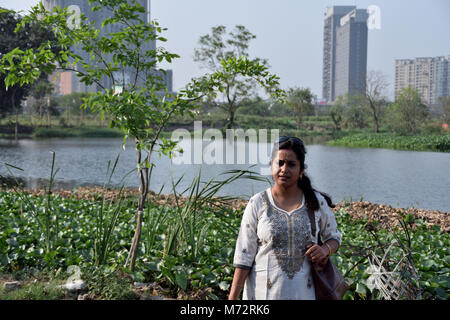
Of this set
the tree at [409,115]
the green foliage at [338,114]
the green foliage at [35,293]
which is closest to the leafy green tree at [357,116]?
the green foliage at [338,114]

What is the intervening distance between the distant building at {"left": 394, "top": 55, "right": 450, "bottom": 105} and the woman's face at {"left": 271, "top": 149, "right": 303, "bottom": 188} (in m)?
75.2

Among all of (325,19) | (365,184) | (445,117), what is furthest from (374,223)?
(325,19)

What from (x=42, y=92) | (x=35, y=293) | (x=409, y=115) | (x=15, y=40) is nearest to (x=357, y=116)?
(x=409, y=115)

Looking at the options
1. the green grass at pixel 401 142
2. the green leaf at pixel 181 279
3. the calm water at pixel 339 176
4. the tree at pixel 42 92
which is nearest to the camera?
the green leaf at pixel 181 279

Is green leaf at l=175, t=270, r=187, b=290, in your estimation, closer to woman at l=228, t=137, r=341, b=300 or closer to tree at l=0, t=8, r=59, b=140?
woman at l=228, t=137, r=341, b=300

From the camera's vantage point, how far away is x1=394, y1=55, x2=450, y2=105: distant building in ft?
240

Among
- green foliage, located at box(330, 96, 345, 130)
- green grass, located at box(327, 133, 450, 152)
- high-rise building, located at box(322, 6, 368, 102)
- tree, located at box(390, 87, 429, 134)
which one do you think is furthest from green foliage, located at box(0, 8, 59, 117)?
high-rise building, located at box(322, 6, 368, 102)

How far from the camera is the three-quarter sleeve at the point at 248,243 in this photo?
1.71 meters

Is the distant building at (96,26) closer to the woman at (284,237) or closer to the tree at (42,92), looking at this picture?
the tree at (42,92)

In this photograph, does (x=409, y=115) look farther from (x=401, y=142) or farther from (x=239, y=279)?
(x=239, y=279)

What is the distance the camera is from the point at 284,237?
1688mm

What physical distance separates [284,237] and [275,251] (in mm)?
65
